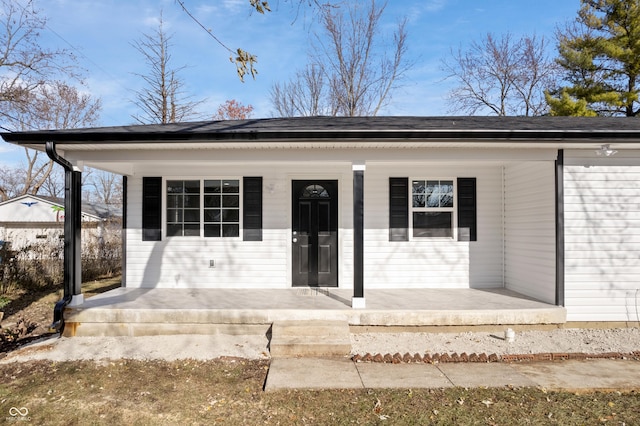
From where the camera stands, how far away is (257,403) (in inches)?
139

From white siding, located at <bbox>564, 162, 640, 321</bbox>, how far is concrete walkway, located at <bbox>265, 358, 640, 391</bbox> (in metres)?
1.23

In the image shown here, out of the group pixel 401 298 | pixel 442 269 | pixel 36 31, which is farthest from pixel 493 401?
pixel 36 31

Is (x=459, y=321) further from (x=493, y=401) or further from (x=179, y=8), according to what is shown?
(x=179, y=8)

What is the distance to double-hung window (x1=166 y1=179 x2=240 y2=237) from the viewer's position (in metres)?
7.27

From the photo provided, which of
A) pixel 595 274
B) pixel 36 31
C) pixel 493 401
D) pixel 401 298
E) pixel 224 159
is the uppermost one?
pixel 36 31

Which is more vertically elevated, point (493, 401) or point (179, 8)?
point (179, 8)

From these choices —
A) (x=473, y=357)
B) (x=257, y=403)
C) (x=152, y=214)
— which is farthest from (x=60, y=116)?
(x=473, y=357)

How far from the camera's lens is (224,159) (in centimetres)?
568

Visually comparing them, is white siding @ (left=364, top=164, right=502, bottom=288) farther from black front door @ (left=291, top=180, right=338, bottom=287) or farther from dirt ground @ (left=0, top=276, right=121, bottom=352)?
dirt ground @ (left=0, top=276, right=121, bottom=352)

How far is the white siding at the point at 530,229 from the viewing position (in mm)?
5805

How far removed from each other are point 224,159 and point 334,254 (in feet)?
8.96

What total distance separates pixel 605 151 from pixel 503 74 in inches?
679

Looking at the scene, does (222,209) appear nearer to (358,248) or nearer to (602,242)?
(358,248)

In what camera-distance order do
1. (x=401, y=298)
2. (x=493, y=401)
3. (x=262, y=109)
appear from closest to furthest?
(x=493, y=401) < (x=401, y=298) < (x=262, y=109)
